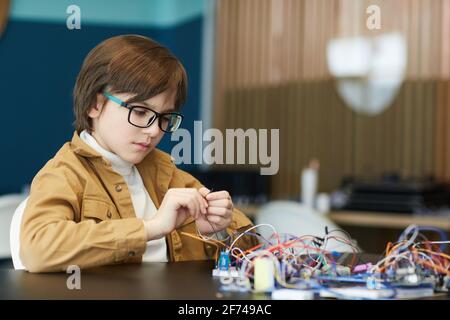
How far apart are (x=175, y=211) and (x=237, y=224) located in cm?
19

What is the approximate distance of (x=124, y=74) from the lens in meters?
1.05

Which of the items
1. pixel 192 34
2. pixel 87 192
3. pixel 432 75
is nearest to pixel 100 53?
pixel 87 192

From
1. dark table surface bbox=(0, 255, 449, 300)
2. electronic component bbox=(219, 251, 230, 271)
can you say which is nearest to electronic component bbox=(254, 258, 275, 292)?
dark table surface bbox=(0, 255, 449, 300)

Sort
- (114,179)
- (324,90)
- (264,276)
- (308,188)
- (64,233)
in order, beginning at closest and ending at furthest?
1. (264,276)
2. (64,233)
3. (114,179)
4. (308,188)
5. (324,90)

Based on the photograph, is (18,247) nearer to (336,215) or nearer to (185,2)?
(336,215)

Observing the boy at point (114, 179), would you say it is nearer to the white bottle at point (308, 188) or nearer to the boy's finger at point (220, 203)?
the boy's finger at point (220, 203)

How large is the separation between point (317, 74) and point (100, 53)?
2.86 meters

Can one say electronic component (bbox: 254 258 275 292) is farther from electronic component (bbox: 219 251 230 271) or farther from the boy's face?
the boy's face

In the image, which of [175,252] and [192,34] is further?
[192,34]

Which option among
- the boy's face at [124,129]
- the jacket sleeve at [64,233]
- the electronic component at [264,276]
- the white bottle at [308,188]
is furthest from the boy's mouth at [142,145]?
the white bottle at [308,188]

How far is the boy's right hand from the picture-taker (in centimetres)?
A: 101

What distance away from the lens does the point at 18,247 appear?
1.05 metres

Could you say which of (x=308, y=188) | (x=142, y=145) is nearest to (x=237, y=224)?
(x=142, y=145)

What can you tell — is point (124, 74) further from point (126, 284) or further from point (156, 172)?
point (126, 284)
